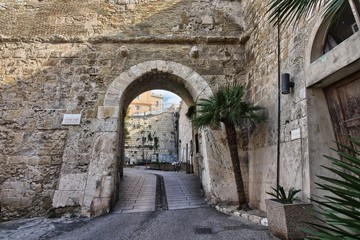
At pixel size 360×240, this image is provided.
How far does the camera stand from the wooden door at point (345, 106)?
257 centimetres

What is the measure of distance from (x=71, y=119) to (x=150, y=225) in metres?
2.65

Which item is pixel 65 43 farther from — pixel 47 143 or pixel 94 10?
pixel 47 143

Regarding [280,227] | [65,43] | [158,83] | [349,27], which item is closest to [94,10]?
[65,43]

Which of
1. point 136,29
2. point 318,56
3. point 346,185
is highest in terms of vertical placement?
point 136,29

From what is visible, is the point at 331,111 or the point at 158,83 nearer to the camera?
the point at 331,111

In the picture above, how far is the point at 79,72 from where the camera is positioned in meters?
5.07

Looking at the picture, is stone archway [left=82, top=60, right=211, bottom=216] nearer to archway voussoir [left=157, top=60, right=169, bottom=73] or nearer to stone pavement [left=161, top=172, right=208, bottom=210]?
archway voussoir [left=157, top=60, right=169, bottom=73]

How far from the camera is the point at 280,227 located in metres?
2.67

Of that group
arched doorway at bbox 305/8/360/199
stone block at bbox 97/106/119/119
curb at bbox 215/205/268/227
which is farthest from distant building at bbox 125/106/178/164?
arched doorway at bbox 305/8/360/199

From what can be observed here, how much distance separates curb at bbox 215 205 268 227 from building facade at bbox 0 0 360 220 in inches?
11.0

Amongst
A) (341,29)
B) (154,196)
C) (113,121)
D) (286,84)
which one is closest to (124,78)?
(113,121)

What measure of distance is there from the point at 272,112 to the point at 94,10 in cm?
449

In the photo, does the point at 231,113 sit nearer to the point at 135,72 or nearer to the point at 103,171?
the point at 135,72

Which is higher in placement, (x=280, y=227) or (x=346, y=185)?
(x=346, y=185)
